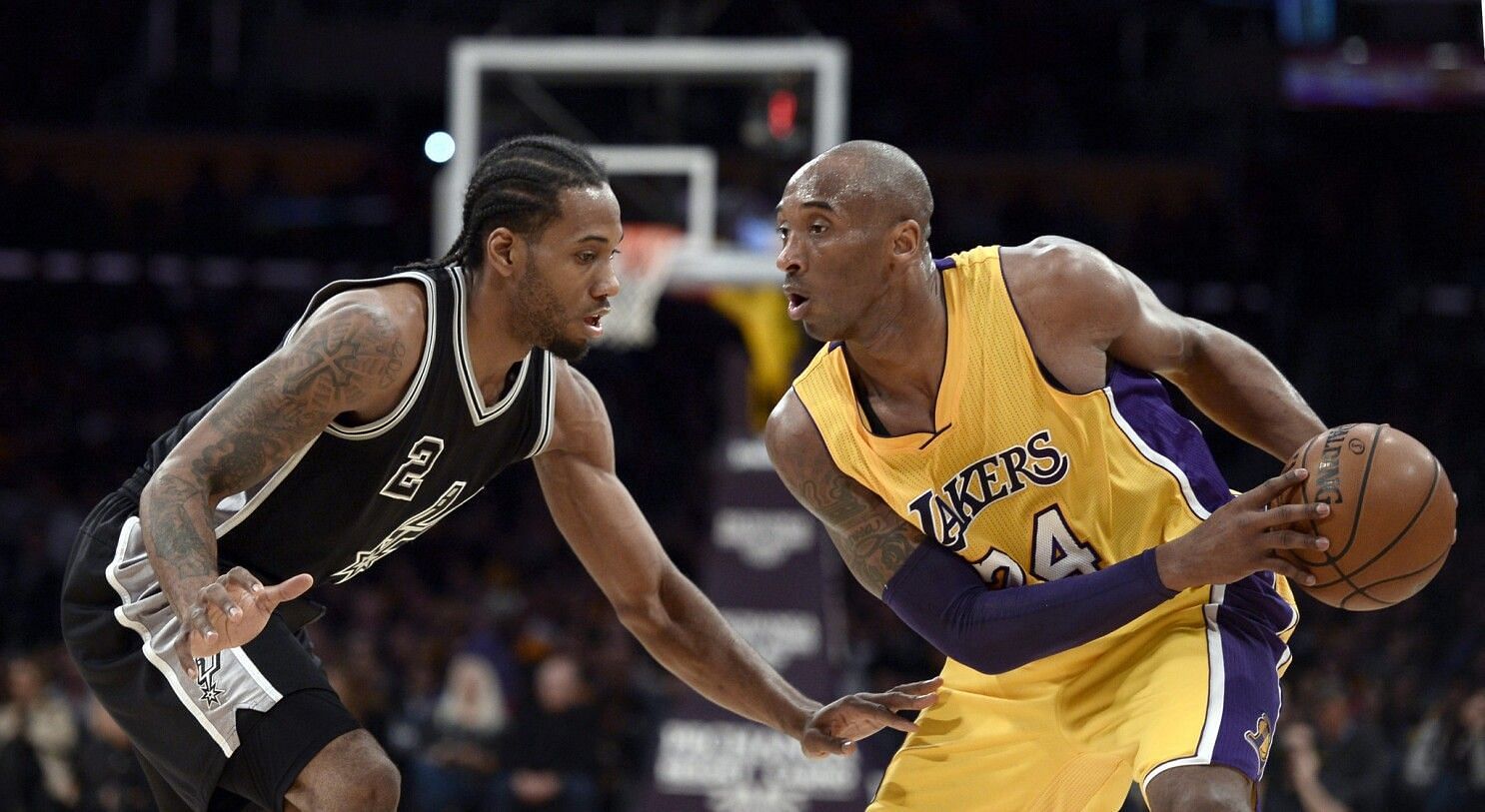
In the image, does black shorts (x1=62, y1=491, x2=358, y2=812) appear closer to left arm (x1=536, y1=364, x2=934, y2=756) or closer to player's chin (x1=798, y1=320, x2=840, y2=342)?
left arm (x1=536, y1=364, x2=934, y2=756)

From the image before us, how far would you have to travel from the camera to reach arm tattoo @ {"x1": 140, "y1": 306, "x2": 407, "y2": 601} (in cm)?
318

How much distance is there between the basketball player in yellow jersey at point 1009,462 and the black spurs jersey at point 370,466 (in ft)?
2.47

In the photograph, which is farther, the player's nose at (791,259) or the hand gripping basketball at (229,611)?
the player's nose at (791,259)

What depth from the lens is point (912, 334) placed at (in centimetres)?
379

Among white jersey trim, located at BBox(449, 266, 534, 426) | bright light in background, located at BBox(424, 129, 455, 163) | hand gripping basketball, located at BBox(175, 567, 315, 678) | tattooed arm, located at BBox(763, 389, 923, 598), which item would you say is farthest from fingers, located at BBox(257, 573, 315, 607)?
bright light in background, located at BBox(424, 129, 455, 163)

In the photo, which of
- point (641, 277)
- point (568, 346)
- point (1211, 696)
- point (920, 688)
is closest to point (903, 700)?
point (920, 688)

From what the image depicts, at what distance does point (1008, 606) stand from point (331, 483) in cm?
148

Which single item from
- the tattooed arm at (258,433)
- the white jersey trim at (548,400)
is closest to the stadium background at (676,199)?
the white jersey trim at (548,400)

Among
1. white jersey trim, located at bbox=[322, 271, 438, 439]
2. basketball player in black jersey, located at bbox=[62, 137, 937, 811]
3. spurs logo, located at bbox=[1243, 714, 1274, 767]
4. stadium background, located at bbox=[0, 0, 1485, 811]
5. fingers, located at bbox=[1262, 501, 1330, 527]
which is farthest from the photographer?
stadium background, located at bbox=[0, 0, 1485, 811]

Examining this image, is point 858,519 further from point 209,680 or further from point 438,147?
point 438,147

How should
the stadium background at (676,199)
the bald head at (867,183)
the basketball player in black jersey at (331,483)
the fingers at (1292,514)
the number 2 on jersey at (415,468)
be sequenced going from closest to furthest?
the fingers at (1292,514) → the basketball player in black jersey at (331,483) → the number 2 on jersey at (415,468) → the bald head at (867,183) → the stadium background at (676,199)

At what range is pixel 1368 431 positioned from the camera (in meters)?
3.32

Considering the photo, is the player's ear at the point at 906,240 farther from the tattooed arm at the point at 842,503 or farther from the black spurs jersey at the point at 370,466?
the black spurs jersey at the point at 370,466

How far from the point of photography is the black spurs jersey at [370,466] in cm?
358
